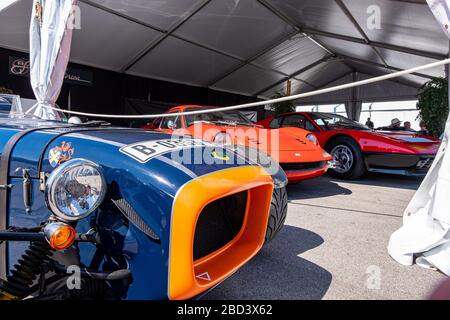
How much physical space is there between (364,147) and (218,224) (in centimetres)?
399

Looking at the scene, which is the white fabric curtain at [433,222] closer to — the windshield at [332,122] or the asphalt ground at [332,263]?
the asphalt ground at [332,263]

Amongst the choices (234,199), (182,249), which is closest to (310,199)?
A: (234,199)

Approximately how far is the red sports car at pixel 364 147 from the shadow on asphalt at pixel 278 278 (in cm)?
302

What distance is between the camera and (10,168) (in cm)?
127

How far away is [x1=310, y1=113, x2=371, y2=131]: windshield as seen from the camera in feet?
17.2

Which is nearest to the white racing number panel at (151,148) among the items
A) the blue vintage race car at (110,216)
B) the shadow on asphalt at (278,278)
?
the blue vintage race car at (110,216)

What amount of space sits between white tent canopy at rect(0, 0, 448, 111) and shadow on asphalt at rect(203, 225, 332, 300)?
17.8 ft

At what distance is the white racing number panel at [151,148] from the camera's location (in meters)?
1.16

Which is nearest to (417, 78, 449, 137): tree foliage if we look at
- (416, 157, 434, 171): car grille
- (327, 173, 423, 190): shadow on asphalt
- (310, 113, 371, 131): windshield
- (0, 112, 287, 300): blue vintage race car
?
(327, 173, 423, 190): shadow on asphalt

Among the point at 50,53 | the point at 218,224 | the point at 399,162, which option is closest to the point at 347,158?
the point at 399,162

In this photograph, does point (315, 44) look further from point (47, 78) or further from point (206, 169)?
point (206, 169)

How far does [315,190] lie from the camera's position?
13.4ft

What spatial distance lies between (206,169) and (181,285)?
476 mm

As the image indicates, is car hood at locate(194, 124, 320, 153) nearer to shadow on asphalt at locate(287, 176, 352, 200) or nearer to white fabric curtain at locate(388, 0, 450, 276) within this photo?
shadow on asphalt at locate(287, 176, 352, 200)
